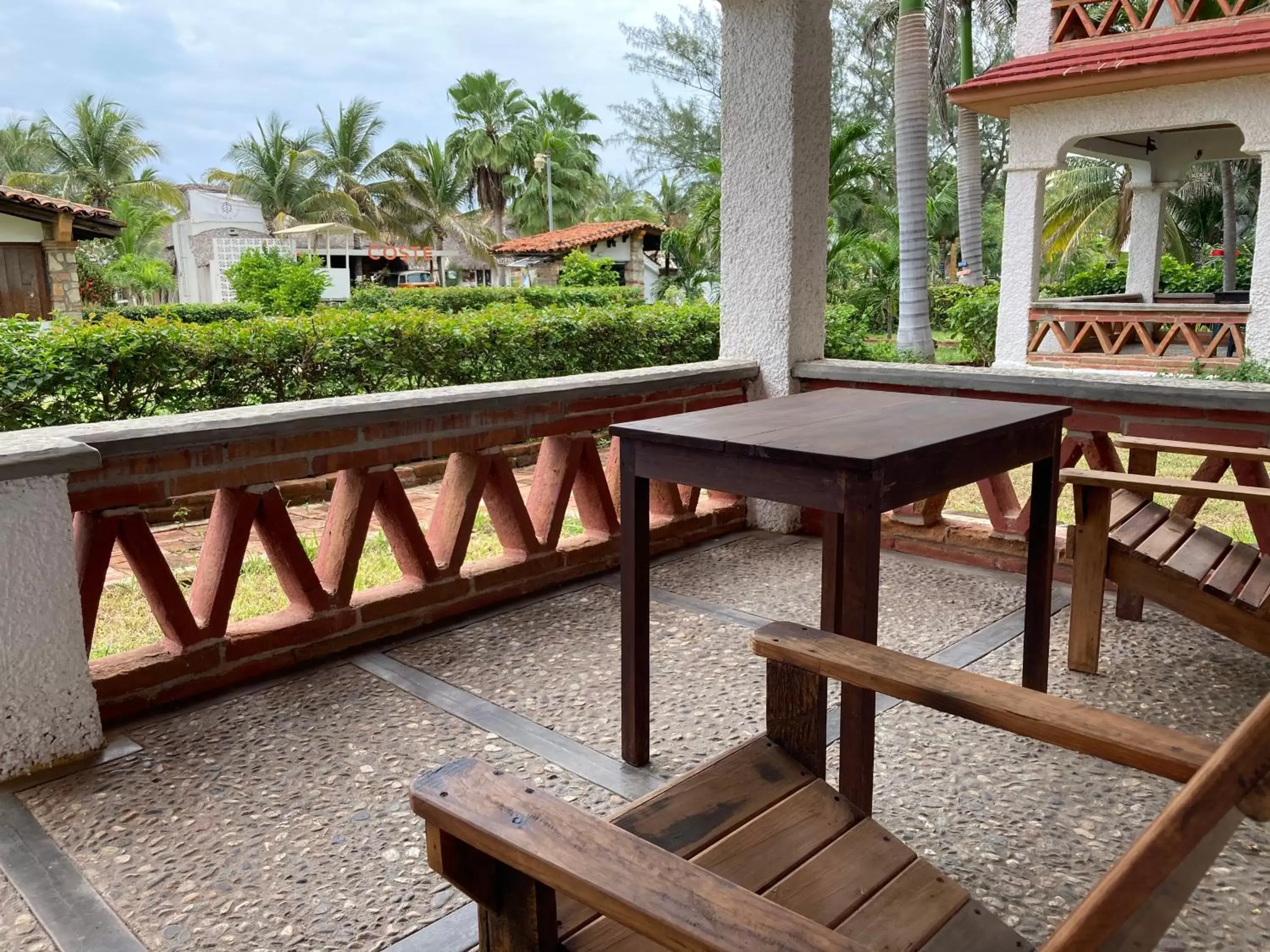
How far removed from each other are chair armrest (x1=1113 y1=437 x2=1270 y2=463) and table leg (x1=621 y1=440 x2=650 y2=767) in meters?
1.79

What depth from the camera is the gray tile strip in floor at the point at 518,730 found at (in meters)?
2.33

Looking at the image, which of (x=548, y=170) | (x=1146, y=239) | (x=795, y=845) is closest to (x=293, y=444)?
(x=795, y=845)

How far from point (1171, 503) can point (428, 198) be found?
38492mm

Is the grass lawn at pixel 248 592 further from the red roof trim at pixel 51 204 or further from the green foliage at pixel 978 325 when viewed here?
the red roof trim at pixel 51 204

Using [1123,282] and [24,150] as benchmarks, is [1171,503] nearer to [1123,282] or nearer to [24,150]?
[1123,282]

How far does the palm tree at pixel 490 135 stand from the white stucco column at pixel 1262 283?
36.6 m

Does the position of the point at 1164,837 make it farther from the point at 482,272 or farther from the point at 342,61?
the point at 342,61

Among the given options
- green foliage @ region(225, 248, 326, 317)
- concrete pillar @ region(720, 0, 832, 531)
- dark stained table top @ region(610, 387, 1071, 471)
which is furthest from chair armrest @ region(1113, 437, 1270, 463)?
green foliage @ region(225, 248, 326, 317)

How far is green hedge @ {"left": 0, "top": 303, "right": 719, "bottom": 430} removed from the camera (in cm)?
509

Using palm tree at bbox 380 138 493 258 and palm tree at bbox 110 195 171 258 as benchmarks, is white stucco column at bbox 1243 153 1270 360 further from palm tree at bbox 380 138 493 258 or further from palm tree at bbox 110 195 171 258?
palm tree at bbox 110 195 171 258

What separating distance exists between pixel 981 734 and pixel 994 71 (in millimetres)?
8509

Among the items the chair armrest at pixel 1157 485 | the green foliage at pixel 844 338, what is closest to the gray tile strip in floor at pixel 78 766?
the chair armrest at pixel 1157 485

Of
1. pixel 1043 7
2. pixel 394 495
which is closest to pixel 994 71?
pixel 1043 7

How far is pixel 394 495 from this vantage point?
3.20 m
